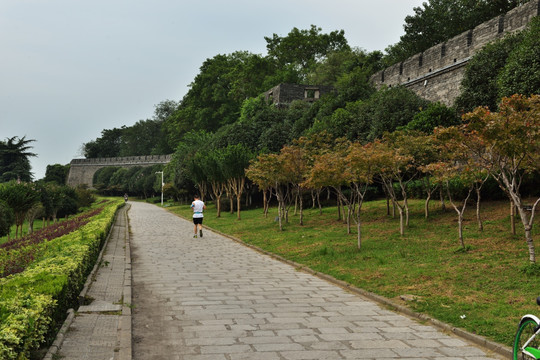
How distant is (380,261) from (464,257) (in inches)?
76.0

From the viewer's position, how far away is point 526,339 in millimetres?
4250

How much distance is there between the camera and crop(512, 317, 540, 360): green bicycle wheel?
13.1 ft

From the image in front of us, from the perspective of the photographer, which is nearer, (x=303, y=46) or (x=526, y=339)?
(x=526, y=339)

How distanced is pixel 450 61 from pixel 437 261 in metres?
17.8

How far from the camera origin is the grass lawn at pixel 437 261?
23.6ft

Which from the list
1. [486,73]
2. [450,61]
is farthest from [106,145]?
[486,73]

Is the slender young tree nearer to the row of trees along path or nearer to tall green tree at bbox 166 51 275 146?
the row of trees along path

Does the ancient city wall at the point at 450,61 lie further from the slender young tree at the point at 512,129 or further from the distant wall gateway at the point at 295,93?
the slender young tree at the point at 512,129

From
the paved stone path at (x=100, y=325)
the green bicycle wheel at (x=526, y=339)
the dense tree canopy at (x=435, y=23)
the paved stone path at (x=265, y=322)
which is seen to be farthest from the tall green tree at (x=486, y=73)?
the dense tree canopy at (x=435, y=23)

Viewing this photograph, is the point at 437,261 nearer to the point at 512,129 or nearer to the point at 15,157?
the point at 512,129

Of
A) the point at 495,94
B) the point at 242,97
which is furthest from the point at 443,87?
the point at 242,97

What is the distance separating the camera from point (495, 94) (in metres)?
20.2

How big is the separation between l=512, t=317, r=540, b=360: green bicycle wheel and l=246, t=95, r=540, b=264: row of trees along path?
5.33m

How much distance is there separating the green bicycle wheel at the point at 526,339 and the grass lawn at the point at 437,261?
1.42 meters
